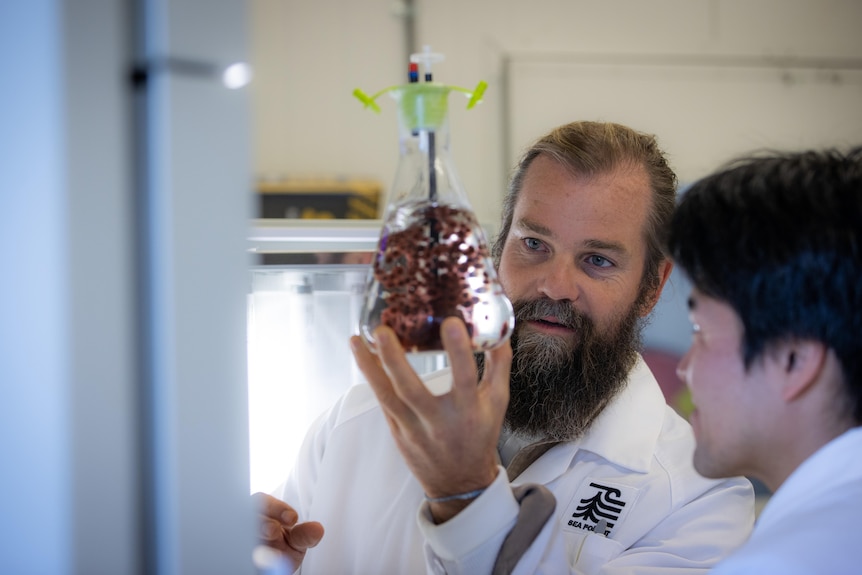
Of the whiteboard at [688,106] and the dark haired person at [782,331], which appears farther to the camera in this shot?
the whiteboard at [688,106]

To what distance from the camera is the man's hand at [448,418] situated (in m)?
0.72

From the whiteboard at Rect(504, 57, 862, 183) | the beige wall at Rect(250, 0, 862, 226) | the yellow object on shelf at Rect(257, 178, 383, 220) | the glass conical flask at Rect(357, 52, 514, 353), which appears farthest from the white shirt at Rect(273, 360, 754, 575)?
the whiteboard at Rect(504, 57, 862, 183)

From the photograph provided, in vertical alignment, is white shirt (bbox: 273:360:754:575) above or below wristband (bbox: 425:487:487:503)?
below

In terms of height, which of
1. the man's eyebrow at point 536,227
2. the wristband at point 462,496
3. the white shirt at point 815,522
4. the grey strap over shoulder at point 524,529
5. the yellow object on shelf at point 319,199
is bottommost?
the grey strap over shoulder at point 524,529

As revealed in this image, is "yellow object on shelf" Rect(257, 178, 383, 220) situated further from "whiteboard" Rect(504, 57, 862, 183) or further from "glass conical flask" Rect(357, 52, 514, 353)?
"glass conical flask" Rect(357, 52, 514, 353)

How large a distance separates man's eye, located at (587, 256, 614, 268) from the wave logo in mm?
304

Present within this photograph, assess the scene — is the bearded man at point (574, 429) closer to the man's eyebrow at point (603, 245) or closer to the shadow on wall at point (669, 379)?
the man's eyebrow at point (603, 245)

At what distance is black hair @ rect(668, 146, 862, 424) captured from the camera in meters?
0.69

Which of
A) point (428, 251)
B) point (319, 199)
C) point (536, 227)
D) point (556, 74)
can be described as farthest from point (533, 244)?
point (556, 74)

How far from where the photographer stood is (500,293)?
65 cm

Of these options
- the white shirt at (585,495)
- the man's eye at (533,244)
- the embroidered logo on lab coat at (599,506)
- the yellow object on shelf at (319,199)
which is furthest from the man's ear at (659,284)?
the yellow object on shelf at (319,199)

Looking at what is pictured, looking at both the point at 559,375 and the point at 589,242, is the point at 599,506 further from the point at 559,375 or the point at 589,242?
the point at 589,242

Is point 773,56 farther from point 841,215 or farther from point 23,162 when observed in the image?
point 23,162

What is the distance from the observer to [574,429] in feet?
3.81
